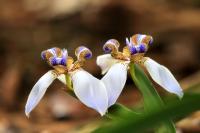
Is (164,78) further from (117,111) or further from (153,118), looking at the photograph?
(153,118)

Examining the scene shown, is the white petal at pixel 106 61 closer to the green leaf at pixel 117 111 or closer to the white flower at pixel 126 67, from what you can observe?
the white flower at pixel 126 67

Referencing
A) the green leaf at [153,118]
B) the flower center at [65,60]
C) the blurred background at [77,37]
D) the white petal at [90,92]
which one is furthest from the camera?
the blurred background at [77,37]

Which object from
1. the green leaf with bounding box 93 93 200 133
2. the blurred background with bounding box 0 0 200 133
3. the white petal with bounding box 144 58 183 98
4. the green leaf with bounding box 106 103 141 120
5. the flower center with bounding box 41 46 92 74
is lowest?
the blurred background with bounding box 0 0 200 133

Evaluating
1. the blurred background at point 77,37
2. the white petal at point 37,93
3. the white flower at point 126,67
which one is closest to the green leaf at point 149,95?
the white flower at point 126,67

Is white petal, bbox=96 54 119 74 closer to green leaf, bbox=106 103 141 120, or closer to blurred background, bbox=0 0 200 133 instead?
green leaf, bbox=106 103 141 120

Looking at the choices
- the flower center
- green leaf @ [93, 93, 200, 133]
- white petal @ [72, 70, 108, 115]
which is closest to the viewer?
green leaf @ [93, 93, 200, 133]

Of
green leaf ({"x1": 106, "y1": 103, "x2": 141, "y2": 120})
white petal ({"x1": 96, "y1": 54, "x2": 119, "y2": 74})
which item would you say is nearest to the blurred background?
white petal ({"x1": 96, "y1": 54, "x2": 119, "y2": 74})

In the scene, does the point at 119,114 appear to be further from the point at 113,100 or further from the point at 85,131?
the point at 85,131
